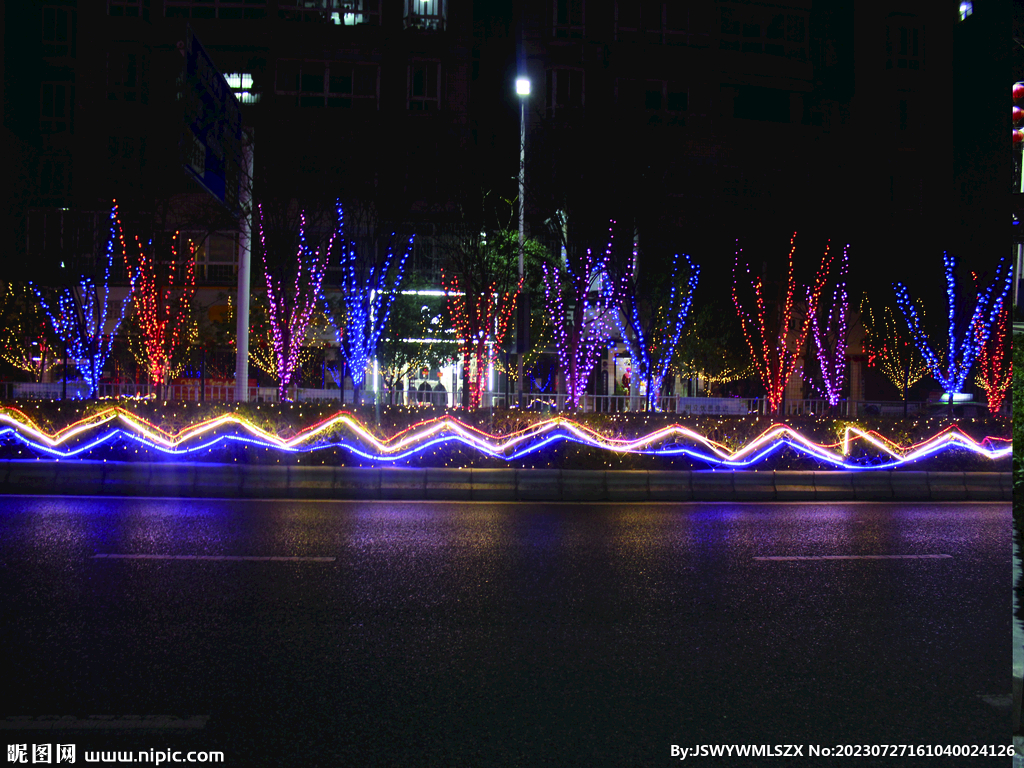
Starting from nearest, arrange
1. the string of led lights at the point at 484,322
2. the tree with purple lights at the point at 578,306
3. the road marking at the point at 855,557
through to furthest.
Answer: the road marking at the point at 855,557 → the tree with purple lights at the point at 578,306 → the string of led lights at the point at 484,322

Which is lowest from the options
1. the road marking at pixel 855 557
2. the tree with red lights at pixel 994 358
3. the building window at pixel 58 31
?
the road marking at pixel 855 557

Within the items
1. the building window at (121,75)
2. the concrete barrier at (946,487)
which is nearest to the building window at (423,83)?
the building window at (121,75)

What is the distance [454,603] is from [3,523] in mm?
5863

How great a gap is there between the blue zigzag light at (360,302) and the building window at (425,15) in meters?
15.6

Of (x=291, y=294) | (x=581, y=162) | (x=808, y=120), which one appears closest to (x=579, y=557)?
(x=581, y=162)

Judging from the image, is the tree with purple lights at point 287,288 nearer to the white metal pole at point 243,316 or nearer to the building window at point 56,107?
the white metal pole at point 243,316

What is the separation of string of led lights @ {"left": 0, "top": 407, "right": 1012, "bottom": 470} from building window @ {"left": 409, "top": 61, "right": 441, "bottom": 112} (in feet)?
83.2

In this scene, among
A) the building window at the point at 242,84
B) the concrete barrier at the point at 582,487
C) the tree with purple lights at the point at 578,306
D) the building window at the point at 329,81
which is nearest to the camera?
the concrete barrier at the point at 582,487

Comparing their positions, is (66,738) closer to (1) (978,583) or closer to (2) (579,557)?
(2) (579,557)

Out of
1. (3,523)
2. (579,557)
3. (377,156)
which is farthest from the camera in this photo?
(377,156)

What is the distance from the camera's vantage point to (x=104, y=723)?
3.89 m

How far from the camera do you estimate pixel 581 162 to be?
76.5 feet

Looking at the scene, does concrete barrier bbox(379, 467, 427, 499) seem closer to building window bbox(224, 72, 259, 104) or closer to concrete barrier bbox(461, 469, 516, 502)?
concrete barrier bbox(461, 469, 516, 502)

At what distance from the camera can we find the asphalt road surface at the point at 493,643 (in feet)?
12.7
